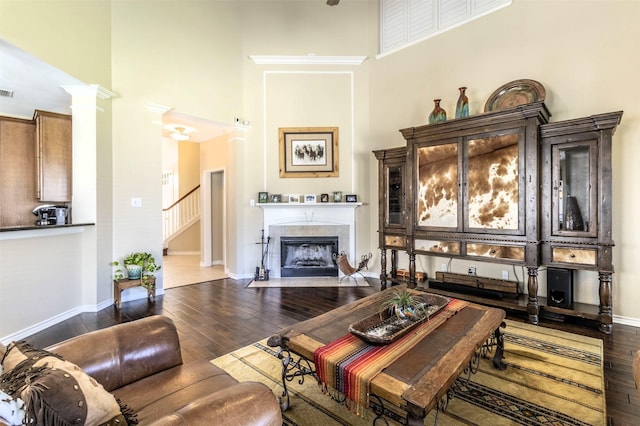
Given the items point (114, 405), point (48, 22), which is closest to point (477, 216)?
point (114, 405)

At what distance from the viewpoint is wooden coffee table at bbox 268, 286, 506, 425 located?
1.24 m

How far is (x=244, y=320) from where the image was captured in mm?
3287

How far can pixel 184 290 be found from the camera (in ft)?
14.9

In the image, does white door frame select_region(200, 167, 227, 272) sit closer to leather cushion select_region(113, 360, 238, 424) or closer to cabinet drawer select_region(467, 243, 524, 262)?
cabinet drawer select_region(467, 243, 524, 262)

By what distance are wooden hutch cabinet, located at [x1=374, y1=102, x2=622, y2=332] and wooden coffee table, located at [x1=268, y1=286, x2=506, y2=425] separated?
1544 mm

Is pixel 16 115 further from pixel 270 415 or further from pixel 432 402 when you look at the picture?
pixel 432 402

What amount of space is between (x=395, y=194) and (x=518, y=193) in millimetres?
1659

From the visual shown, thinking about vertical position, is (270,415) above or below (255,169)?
below

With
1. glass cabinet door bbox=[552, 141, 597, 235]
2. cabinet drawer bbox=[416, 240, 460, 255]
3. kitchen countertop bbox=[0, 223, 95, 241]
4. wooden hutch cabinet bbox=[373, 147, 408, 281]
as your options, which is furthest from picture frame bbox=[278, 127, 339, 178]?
glass cabinet door bbox=[552, 141, 597, 235]

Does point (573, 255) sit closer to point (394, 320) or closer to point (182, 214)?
point (394, 320)

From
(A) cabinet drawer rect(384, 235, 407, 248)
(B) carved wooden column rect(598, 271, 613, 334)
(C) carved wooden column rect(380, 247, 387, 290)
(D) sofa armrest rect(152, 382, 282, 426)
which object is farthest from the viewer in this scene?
(C) carved wooden column rect(380, 247, 387, 290)

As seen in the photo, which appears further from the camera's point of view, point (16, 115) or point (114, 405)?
point (16, 115)

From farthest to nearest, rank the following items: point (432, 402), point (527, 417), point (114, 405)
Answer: point (527, 417)
point (432, 402)
point (114, 405)

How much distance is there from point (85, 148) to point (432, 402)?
4.50 m
